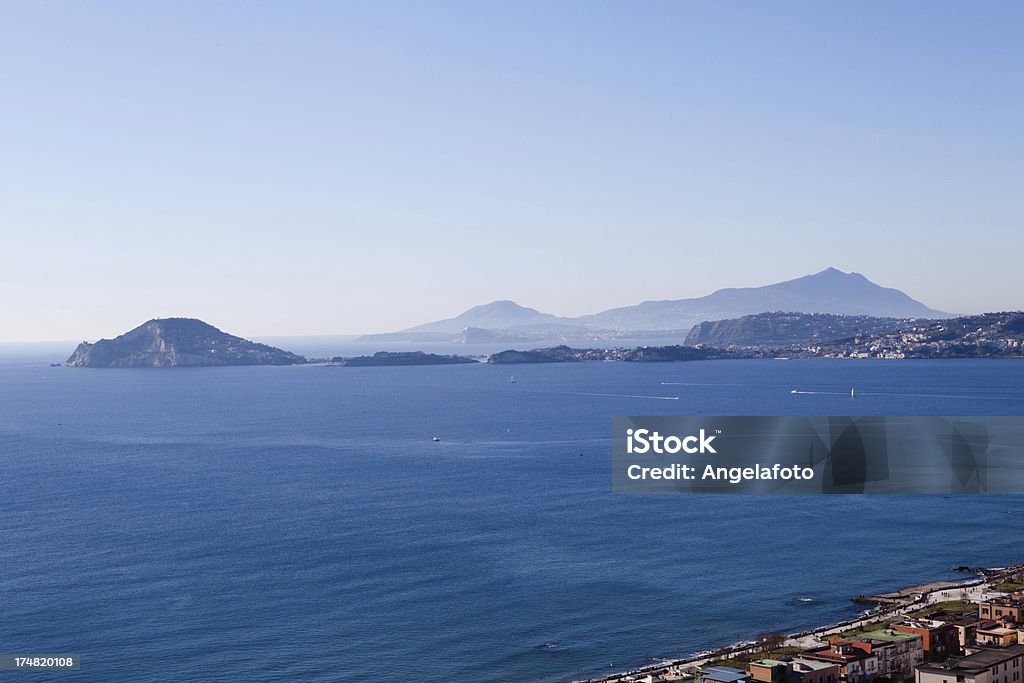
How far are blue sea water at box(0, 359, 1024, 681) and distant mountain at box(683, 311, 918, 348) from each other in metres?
116

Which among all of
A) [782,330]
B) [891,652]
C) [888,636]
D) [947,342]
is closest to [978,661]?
[891,652]

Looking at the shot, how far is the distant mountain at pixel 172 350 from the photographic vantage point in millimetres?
138875

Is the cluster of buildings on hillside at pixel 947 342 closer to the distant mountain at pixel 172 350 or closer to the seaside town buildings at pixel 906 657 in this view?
the distant mountain at pixel 172 350

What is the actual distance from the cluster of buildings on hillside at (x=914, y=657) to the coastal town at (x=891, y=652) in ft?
0.06

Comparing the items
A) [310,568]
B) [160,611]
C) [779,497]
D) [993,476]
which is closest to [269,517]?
[310,568]

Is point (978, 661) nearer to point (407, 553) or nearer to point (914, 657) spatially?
point (914, 657)

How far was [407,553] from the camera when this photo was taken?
2900 centimetres

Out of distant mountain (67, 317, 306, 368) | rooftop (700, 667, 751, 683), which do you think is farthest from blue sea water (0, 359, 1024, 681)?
distant mountain (67, 317, 306, 368)

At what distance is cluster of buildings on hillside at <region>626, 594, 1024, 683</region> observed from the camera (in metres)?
17.7

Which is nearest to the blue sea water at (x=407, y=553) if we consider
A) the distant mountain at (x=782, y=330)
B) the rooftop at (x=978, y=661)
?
the rooftop at (x=978, y=661)

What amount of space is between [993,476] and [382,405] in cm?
4643

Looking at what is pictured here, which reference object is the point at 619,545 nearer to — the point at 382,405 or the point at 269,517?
the point at 269,517

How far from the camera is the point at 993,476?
40969 mm

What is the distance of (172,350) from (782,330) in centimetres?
10667
